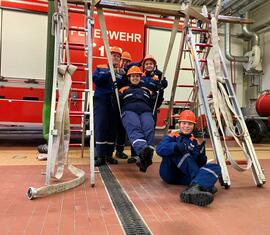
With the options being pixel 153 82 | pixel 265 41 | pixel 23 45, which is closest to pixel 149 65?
pixel 153 82

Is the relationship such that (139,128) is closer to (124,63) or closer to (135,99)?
(135,99)

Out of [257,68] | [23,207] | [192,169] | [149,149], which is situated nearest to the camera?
[23,207]

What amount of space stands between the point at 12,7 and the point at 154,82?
11.3ft

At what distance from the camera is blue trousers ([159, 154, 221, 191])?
3023 millimetres

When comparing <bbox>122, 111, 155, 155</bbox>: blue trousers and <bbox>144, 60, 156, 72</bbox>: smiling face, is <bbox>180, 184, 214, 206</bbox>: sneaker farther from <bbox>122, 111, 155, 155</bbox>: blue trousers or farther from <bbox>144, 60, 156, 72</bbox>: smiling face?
<bbox>144, 60, 156, 72</bbox>: smiling face

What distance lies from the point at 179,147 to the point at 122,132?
214 centimetres

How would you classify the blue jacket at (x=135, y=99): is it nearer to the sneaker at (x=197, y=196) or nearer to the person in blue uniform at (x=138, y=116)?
the person in blue uniform at (x=138, y=116)

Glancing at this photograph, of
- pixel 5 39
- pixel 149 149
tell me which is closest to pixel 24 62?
pixel 5 39

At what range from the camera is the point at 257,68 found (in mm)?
11078

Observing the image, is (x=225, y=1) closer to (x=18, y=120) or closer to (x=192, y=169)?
(x=18, y=120)

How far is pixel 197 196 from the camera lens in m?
2.86

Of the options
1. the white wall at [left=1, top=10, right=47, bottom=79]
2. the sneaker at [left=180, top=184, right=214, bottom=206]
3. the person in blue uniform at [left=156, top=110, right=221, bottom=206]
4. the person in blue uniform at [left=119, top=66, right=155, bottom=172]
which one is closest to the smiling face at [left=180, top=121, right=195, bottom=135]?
the person in blue uniform at [left=156, top=110, right=221, bottom=206]

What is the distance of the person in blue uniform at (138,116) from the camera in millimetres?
3590

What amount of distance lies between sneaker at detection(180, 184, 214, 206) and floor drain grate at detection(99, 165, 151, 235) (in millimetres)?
508
